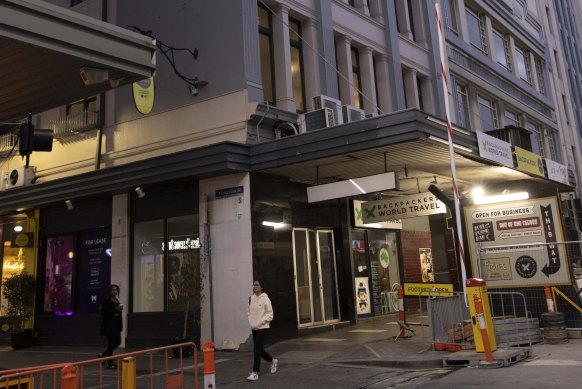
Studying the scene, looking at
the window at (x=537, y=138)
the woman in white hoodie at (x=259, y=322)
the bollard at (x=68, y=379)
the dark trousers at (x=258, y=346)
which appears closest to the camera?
the bollard at (x=68, y=379)

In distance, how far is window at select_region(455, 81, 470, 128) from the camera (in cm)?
2278

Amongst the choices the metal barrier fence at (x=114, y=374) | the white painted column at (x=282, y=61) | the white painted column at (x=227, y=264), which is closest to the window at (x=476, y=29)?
the white painted column at (x=282, y=61)

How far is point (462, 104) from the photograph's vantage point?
77.3 feet

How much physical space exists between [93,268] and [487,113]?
18.7 meters

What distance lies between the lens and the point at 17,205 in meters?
17.2

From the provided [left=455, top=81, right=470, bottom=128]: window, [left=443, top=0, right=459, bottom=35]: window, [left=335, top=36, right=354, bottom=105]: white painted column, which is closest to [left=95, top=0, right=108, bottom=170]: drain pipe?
[left=335, top=36, right=354, bottom=105]: white painted column

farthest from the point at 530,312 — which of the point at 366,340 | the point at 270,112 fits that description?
the point at 270,112

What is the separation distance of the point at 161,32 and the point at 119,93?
2.34m

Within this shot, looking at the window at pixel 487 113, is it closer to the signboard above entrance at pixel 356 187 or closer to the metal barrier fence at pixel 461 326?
the signboard above entrance at pixel 356 187

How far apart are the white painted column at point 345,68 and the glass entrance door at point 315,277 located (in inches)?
168

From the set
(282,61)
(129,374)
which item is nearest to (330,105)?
(282,61)

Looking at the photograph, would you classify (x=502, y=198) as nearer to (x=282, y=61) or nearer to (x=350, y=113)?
(x=350, y=113)

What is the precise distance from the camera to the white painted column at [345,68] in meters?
17.0

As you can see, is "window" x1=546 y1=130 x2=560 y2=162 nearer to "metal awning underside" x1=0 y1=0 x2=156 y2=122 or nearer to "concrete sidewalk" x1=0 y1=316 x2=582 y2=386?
"concrete sidewalk" x1=0 y1=316 x2=582 y2=386
